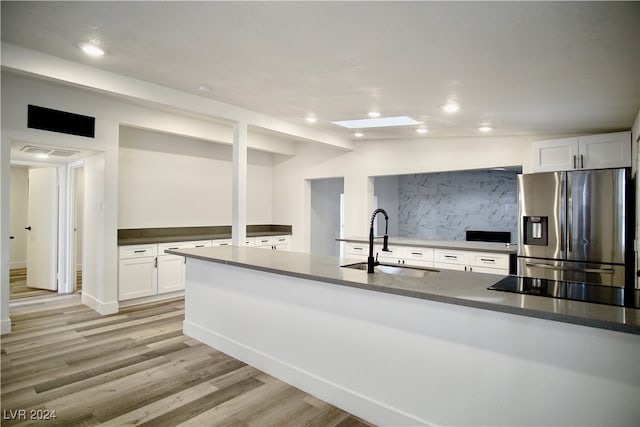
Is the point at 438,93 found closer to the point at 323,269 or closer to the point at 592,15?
the point at 592,15

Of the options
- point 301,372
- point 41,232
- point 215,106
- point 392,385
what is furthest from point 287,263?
point 41,232

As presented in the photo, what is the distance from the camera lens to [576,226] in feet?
11.6

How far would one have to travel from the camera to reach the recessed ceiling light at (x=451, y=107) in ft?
11.1

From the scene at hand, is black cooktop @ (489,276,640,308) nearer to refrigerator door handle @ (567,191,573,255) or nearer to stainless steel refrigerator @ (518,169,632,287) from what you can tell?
stainless steel refrigerator @ (518,169,632,287)

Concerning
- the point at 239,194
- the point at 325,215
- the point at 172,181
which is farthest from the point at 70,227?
the point at 325,215

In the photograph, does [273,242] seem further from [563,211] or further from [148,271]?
[563,211]

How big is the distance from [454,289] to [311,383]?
120 cm

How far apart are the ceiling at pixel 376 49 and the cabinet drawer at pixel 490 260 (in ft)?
4.79

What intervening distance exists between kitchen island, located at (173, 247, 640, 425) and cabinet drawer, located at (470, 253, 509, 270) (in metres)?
1.90

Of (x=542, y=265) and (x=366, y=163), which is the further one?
(x=366, y=163)

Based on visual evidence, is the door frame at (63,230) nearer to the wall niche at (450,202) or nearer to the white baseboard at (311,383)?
the white baseboard at (311,383)

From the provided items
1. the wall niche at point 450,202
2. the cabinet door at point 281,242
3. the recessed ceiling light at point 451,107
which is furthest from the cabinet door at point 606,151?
the cabinet door at point 281,242

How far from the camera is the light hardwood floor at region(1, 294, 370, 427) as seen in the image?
218 cm

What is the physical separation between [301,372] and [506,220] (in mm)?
5028
